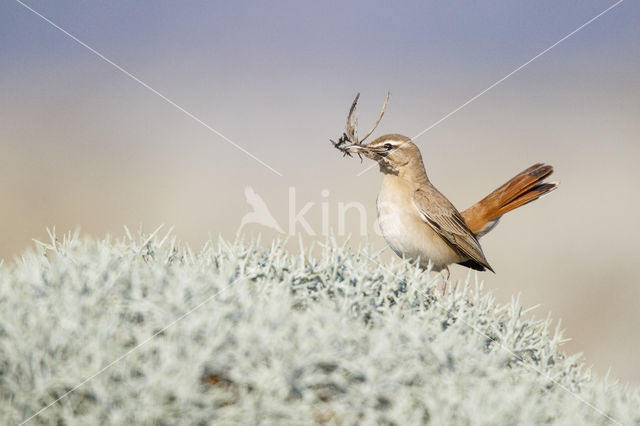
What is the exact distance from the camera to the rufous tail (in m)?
4.90

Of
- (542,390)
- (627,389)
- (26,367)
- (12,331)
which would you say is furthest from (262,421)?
(627,389)

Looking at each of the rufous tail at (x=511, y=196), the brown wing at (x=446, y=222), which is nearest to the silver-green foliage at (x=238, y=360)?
the brown wing at (x=446, y=222)

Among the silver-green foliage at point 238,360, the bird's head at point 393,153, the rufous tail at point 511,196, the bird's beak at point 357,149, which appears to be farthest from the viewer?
the rufous tail at point 511,196

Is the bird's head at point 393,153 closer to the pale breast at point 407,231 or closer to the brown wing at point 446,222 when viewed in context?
the pale breast at point 407,231

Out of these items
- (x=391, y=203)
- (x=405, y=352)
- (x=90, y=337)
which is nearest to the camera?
(x=90, y=337)

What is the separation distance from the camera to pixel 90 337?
161 centimetres

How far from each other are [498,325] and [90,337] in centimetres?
156

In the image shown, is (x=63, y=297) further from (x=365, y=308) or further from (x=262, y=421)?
(x=365, y=308)

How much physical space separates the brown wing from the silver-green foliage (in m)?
2.25

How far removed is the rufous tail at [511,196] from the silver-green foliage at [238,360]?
290 centimetres

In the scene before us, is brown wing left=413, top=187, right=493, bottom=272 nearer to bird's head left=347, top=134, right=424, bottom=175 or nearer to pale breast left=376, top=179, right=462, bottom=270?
pale breast left=376, top=179, right=462, bottom=270

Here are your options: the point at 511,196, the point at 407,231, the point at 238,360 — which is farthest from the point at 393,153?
the point at 238,360

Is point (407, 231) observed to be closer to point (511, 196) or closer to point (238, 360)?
point (511, 196)

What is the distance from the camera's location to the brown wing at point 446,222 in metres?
4.38
